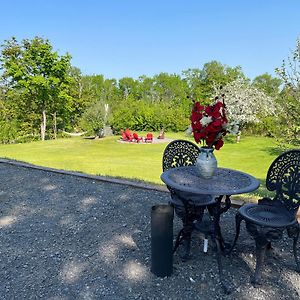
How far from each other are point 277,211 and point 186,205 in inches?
35.7

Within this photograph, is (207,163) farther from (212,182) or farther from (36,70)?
(36,70)

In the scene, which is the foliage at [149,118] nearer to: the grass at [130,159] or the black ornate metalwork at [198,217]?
the grass at [130,159]

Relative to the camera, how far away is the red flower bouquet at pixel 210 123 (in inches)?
104

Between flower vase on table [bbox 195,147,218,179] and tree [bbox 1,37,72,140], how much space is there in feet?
66.2

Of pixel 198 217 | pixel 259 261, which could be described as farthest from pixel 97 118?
pixel 259 261

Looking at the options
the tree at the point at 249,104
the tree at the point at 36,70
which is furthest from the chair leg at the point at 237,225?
the tree at the point at 36,70

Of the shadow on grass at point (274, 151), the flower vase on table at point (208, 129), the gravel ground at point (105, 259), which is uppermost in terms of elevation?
the flower vase on table at point (208, 129)

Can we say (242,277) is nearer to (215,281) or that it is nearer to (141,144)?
(215,281)

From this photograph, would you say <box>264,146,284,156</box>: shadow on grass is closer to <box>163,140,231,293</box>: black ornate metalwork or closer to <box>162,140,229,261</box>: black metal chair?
<box>162,140,229,261</box>: black metal chair

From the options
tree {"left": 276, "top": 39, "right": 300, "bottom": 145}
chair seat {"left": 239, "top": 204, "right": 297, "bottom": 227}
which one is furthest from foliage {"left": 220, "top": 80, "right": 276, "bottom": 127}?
chair seat {"left": 239, "top": 204, "right": 297, "bottom": 227}

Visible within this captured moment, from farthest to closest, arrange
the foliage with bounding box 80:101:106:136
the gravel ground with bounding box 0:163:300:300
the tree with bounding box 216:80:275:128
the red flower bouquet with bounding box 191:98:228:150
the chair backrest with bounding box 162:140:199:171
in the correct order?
the foliage with bounding box 80:101:106:136 → the tree with bounding box 216:80:275:128 → the chair backrest with bounding box 162:140:199:171 → the red flower bouquet with bounding box 191:98:228:150 → the gravel ground with bounding box 0:163:300:300

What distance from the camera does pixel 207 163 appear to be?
108 inches

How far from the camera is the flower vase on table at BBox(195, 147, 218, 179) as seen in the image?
2734 mm

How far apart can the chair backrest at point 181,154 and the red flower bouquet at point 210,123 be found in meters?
0.72
